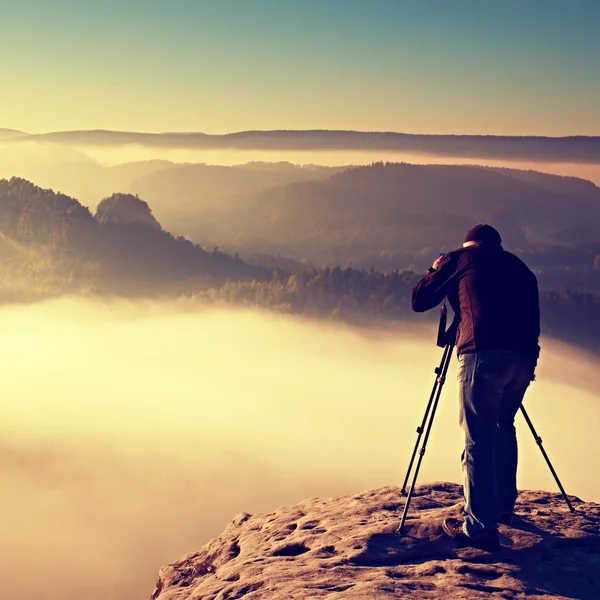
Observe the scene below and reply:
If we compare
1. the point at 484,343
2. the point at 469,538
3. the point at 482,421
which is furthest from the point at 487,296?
the point at 469,538

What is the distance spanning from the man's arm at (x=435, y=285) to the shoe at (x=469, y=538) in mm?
2829

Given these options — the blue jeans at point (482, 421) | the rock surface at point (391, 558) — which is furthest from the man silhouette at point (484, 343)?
the rock surface at point (391, 558)

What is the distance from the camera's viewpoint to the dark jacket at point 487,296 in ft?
31.9

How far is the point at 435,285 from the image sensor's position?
32.9ft

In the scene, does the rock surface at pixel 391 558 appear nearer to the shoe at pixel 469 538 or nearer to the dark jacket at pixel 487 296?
the shoe at pixel 469 538

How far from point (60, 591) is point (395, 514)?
281 feet

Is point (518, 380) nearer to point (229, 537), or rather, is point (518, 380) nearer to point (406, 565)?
point (406, 565)

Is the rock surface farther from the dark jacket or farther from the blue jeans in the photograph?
the dark jacket

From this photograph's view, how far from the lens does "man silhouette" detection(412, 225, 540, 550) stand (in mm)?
9742

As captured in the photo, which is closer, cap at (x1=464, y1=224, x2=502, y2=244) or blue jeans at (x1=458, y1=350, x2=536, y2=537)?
blue jeans at (x1=458, y1=350, x2=536, y2=537)

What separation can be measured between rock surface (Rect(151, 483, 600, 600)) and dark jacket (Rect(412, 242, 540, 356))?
254 centimetres

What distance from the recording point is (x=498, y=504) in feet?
35.1

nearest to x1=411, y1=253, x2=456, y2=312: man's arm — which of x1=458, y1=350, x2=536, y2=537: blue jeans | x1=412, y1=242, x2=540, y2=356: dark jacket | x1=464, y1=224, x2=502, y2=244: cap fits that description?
x1=412, y1=242, x2=540, y2=356: dark jacket

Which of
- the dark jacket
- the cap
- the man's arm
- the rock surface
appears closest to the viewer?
the rock surface
